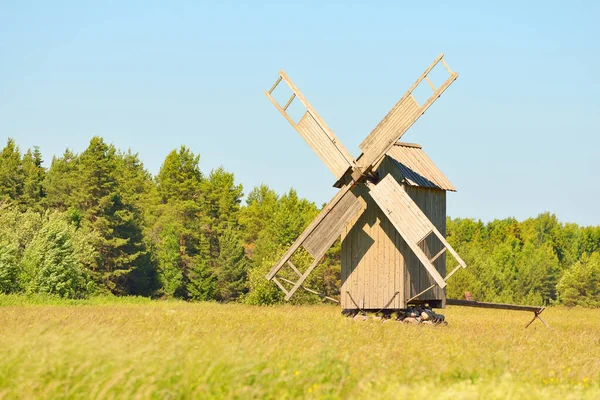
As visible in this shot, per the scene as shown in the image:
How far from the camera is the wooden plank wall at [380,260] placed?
21.1 meters

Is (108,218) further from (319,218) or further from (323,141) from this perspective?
(319,218)

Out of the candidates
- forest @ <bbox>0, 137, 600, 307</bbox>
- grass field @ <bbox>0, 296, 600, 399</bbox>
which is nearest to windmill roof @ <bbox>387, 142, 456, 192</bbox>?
grass field @ <bbox>0, 296, 600, 399</bbox>

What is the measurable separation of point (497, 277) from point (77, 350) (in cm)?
6124

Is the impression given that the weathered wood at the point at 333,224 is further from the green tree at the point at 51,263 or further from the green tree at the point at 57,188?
the green tree at the point at 57,188

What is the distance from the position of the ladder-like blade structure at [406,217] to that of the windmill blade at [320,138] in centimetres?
119

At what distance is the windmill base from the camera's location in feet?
70.1

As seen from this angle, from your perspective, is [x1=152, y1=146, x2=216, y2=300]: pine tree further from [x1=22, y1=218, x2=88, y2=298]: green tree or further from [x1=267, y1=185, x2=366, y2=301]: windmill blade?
[x1=267, y1=185, x2=366, y2=301]: windmill blade

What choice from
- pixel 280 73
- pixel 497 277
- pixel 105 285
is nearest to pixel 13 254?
pixel 105 285

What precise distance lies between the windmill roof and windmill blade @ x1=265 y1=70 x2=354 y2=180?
1.27 m

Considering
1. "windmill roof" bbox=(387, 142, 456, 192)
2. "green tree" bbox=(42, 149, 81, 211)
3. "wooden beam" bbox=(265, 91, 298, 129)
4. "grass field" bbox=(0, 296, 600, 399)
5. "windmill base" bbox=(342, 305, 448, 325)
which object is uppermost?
"green tree" bbox=(42, 149, 81, 211)

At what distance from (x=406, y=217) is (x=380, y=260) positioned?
1.72 metres

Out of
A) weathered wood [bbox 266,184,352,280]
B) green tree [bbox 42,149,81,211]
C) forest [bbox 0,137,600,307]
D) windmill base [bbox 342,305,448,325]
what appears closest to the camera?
weathered wood [bbox 266,184,352,280]

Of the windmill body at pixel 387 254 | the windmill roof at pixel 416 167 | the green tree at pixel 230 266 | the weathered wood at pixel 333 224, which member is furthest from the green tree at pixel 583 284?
the weathered wood at pixel 333 224

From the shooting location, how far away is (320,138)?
21.8 m
